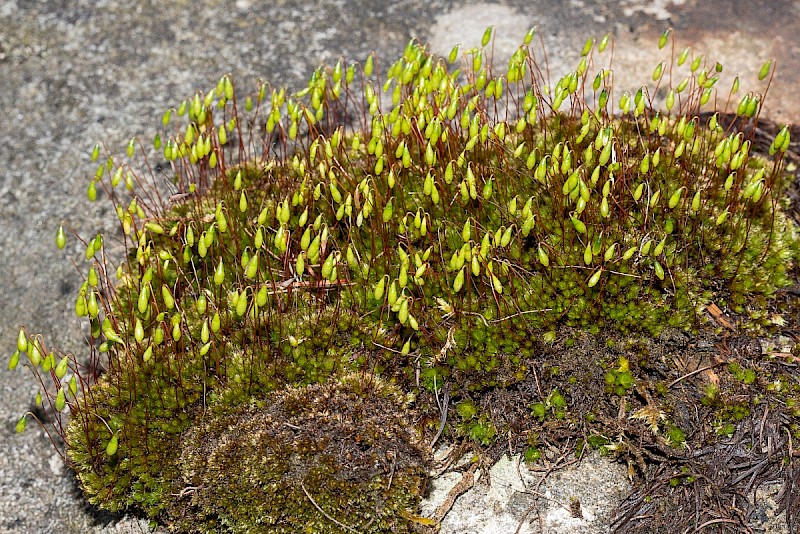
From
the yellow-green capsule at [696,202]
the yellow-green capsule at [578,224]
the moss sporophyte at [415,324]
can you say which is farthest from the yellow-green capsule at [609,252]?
the yellow-green capsule at [696,202]

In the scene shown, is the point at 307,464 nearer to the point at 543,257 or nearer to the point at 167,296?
the point at 167,296

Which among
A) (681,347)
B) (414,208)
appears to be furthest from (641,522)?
(414,208)

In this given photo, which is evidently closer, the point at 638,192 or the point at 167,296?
the point at 167,296

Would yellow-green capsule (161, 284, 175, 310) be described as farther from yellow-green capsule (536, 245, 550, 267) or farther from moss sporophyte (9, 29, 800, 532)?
yellow-green capsule (536, 245, 550, 267)

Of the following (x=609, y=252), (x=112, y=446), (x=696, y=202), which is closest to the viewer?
(x=112, y=446)

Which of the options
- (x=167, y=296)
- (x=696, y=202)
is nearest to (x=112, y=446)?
(x=167, y=296)

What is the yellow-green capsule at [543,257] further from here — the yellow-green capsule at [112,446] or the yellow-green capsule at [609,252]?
the yellow-green capsule at [112,446]

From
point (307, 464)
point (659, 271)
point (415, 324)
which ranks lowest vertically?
point (307, 464)

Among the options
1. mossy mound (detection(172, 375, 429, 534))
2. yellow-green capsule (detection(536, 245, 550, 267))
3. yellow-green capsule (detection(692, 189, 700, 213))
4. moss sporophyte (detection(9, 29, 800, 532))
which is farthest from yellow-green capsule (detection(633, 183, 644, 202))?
mossy mound (detection(172, 375, 429, 534))
